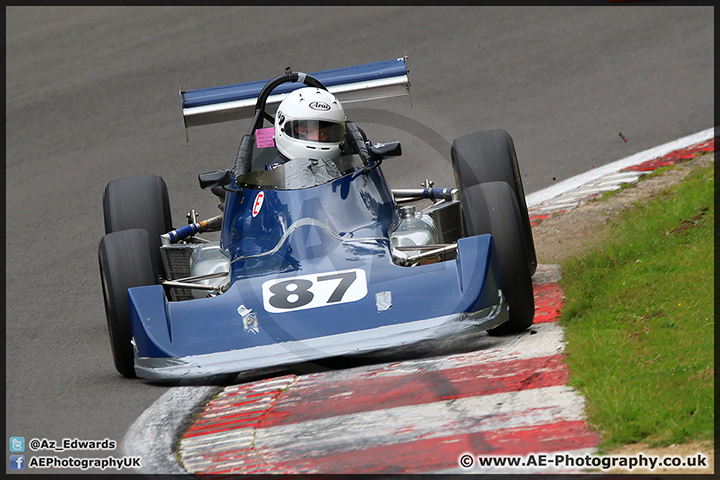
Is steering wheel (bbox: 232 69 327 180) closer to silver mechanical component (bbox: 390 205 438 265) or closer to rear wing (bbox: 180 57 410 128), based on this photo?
rear wing (bbox: 180 57 410 128)

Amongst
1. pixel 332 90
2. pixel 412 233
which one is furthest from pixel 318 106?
pixel 332 90

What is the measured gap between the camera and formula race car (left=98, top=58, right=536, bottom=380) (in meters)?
5.08

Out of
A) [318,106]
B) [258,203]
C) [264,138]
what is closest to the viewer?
[258,203]

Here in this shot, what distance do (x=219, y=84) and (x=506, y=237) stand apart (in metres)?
7.94

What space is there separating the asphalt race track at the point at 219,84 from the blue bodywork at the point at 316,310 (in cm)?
39

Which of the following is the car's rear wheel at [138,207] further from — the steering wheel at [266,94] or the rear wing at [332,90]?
the rear wing at [332,90]

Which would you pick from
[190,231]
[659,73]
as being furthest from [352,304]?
[659,73]

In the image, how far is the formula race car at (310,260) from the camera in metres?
5.08

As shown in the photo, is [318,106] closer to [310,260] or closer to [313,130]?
[313,130]

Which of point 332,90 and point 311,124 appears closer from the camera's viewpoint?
point 311,124

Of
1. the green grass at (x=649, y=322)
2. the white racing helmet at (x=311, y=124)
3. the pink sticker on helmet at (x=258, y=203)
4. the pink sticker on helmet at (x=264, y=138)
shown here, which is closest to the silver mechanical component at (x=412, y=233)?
the white racing helmet at (x=311, y=124)

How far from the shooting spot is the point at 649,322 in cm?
534

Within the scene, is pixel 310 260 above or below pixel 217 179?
below

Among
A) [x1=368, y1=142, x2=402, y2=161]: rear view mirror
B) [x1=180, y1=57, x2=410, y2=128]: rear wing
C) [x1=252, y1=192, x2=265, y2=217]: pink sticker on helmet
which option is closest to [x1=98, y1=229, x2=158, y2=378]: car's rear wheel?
[x1=252, y1=192, x2=265, y2=217]: pink sticker on helmet
